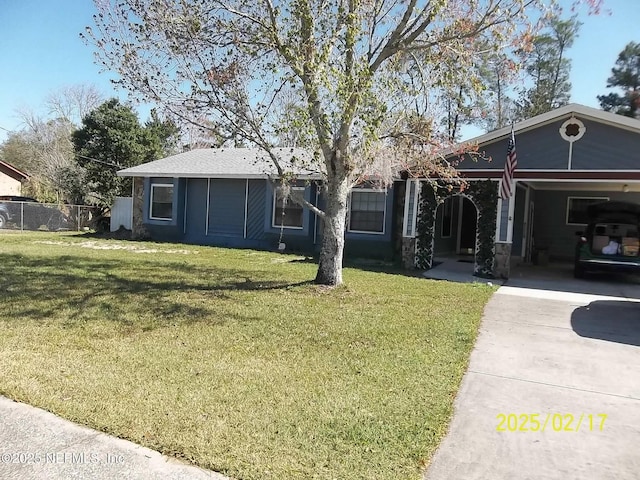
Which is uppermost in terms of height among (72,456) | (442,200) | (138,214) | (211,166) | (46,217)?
(211,166)

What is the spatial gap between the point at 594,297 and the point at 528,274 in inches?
134

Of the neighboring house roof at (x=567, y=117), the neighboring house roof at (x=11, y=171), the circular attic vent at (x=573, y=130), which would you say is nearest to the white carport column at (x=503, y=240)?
the neighboring house roof at (x=567, y=117)

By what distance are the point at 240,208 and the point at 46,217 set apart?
38.4 feet

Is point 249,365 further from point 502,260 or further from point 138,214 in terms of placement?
point 138,214

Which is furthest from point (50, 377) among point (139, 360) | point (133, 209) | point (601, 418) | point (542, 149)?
point (133, 209)

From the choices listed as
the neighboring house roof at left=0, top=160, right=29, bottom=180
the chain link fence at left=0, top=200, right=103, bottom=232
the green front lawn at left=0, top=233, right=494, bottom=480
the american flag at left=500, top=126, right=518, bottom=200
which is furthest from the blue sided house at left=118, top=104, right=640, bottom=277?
the neighboring house roof at left=0, top=160, right=29, bottom=180

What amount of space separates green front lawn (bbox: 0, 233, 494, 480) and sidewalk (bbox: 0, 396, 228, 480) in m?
0.10

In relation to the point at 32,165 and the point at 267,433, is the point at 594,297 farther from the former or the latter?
the point at 32,165

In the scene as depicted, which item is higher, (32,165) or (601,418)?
(32,165)

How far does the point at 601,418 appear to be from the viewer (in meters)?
3.97

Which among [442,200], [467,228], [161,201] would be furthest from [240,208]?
[467,228]

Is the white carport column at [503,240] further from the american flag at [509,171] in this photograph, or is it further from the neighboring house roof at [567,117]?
the neighboring house roof at [567,117]

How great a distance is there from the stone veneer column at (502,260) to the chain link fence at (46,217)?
19566 mm
